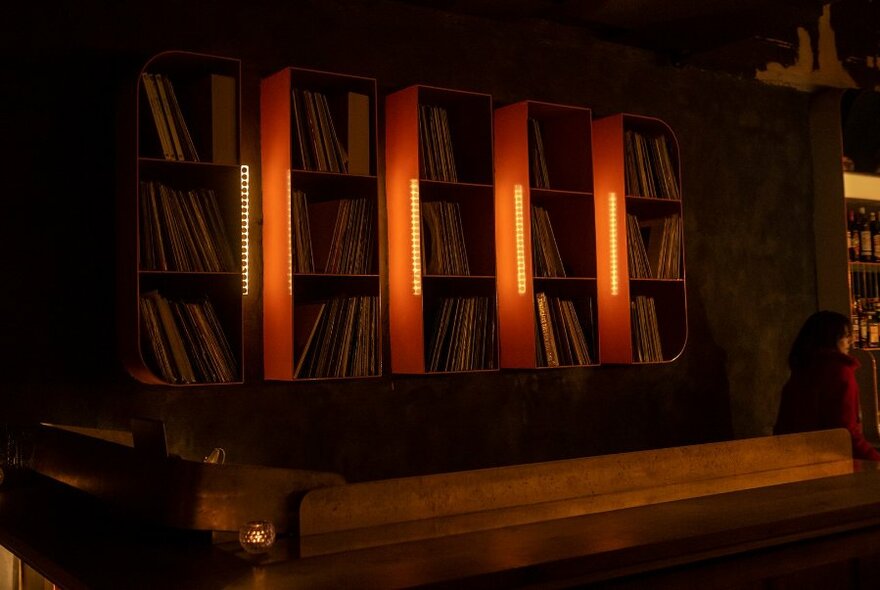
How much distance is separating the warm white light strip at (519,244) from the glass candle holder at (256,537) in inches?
96.4

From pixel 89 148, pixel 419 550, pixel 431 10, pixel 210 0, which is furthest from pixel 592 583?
pixel 431 10

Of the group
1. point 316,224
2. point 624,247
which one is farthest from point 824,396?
point 316,224

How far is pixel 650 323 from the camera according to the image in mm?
4574

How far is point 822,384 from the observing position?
4281mm

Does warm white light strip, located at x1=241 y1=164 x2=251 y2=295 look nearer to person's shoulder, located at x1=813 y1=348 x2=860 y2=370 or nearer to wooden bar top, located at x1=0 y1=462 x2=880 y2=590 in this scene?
wooden bar top, located at x1=0 y1=462 x2=880 y2=590

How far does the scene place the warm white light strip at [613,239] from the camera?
4.41 metres

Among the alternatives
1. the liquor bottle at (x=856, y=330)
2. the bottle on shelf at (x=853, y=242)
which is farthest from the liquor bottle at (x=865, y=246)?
the liquor bottle at (x=856, y=330)

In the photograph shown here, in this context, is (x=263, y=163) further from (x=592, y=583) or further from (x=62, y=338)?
(x=592, y=583)

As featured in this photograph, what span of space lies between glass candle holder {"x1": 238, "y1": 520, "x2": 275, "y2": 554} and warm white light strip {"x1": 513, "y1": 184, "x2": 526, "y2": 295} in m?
2.45

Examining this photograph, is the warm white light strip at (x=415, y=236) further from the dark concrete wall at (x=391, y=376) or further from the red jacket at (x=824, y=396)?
the red jacket at (x=824, y=396)

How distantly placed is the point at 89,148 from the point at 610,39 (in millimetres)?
2844

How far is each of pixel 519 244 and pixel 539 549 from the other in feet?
7.85

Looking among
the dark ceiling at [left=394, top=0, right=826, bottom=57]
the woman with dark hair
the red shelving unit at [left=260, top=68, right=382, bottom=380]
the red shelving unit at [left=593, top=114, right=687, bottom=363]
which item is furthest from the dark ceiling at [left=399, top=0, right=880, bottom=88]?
the woman with dark hair

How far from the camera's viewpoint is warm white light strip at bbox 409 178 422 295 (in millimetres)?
3832
